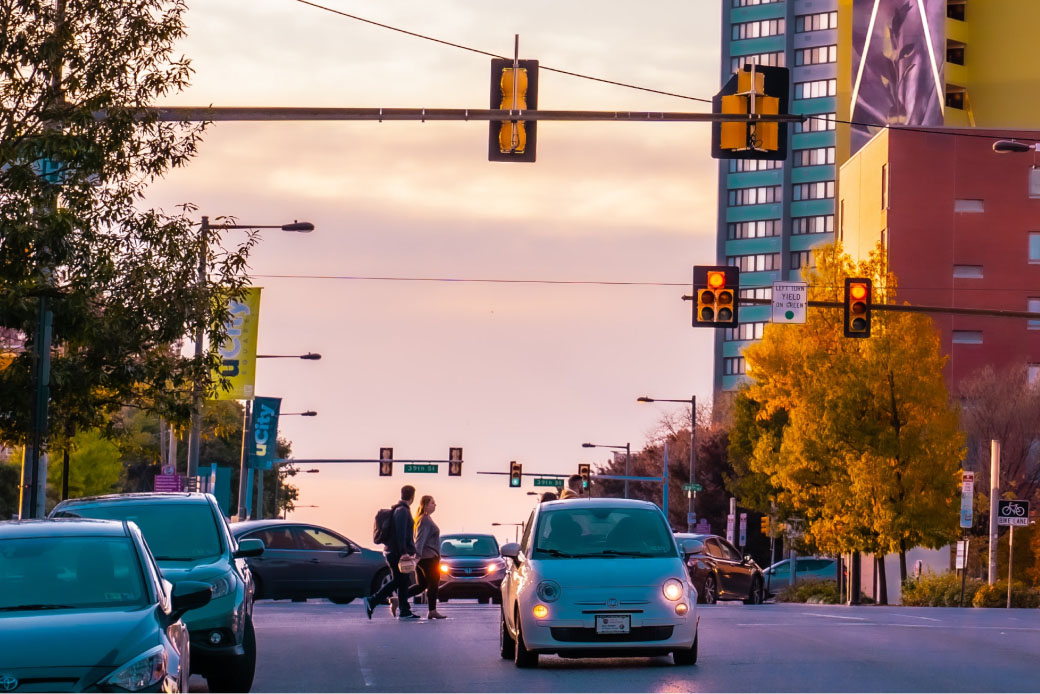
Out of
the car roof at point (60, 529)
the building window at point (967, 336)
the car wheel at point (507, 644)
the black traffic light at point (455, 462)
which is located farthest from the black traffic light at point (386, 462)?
the car roof at point (60, 529)

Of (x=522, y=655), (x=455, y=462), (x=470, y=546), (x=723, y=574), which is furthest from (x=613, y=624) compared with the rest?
(x=455, y=462)

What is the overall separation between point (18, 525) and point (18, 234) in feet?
27.9

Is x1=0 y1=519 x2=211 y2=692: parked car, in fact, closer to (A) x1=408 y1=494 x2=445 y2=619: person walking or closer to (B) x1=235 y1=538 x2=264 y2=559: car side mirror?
(B) x1=235 y1=538 x2=264 y2=559: car side mirror

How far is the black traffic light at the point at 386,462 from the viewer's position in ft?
278

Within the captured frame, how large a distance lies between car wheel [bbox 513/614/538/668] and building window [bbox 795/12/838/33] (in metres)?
116

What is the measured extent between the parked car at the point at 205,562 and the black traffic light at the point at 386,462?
68177 mm

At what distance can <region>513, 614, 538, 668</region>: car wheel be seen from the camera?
1678cm

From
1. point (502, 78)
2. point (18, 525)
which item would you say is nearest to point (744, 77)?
point (502, 78)

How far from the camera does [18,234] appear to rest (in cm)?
1923

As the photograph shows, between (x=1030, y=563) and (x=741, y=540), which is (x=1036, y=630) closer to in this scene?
(x=1030, y=563)

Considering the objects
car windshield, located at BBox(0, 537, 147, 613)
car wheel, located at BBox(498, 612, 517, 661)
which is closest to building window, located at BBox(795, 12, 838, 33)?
car wheel, located at BBox(498, 612, 517, 661)

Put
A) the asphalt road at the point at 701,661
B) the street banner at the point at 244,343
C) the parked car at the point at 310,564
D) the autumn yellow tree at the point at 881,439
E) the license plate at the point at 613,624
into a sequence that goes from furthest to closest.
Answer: the autumn yellow tree at the point at 881,439
the street banner at the point at 244,343
the parked car at the point at 310,564
the license plate at the point at 613,624
the asphalt road at the point at 701,661

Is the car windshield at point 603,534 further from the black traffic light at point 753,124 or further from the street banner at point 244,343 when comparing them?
the street banner at point 244,343

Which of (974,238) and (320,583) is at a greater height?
(974,238)
